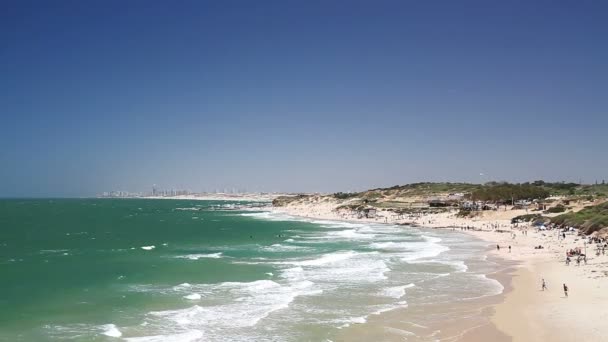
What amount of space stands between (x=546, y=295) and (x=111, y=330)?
24730 millimetres

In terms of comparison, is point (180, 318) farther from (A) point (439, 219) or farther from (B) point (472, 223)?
(A) point (439, 219)

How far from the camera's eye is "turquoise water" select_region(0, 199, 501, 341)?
24609 millimetres

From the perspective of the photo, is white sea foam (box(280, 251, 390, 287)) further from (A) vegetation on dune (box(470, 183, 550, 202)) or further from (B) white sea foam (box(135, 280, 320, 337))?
(A) vegetation on dune (box(470, 183, 550, 202))

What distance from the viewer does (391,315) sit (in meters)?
26.5

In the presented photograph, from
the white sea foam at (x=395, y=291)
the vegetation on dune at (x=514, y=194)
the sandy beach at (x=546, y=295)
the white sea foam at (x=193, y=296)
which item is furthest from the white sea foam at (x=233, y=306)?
the vegetation on dune at (x=514, y=194)

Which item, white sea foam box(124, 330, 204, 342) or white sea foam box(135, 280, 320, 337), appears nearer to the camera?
white sea foam box(124, 330, 204, 342)

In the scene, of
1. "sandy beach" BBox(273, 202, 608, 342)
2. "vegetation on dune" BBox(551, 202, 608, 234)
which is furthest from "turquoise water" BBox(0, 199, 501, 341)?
"vegetation on dune" BBox(551, 202, 608, 234)

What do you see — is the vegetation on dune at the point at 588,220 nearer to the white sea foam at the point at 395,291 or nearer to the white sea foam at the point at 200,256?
the white sea foam at the point at 395,291

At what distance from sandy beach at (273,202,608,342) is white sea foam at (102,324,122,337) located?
51.3 ft

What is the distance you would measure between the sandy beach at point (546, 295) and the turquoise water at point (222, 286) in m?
2.53

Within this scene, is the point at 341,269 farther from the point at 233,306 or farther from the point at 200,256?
the point at 200,256

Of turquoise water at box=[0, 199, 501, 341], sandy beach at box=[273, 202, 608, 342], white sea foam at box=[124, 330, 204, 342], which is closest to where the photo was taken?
white sea foam at box=[124, 330, 204, 342]

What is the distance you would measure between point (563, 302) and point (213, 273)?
2513 centimetres

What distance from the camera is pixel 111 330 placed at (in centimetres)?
2400
